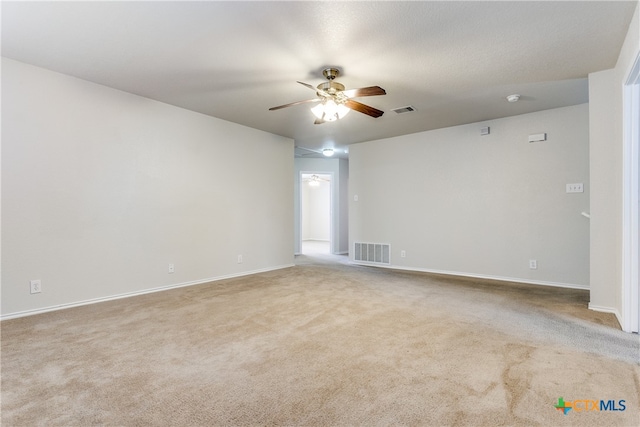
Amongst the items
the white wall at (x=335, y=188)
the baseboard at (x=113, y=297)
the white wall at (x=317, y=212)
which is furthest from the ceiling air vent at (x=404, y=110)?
the white wall at (x=317, y=212)

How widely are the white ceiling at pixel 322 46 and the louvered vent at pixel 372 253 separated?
294 cm

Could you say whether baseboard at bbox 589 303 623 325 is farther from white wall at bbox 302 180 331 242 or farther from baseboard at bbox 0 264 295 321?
white wall at bbox 302 180 331 242

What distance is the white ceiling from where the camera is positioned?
7.43 feet

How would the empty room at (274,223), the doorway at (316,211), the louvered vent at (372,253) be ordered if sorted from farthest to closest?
the doorway at (316,211) < the louvered vent at (372,253) < the empty room at (274,223)

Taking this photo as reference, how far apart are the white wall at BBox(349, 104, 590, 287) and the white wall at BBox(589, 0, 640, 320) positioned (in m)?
1.17

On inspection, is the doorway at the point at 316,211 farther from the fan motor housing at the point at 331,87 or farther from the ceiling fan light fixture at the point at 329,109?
the fan motor housing at the point at 331,87

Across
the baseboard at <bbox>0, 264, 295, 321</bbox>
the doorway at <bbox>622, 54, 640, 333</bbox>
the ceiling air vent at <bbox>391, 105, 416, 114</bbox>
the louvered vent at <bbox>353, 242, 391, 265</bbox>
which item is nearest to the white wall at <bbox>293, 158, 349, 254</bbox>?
the louvered vent at <bbox>353, 242, 391, 265</bbox>

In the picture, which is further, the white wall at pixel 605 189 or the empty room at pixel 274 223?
the white wall at pixel 605 189

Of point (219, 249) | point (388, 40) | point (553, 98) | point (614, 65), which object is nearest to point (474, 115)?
point (553, 98)

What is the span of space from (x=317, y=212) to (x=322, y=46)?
29.3 feet

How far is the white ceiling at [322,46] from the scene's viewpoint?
226 cm

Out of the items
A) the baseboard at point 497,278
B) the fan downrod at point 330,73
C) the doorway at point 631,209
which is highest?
the fan downrod at point 330,73

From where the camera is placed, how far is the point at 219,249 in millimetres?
4836

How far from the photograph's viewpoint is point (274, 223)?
5.77 meters
